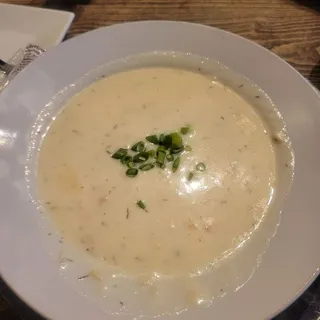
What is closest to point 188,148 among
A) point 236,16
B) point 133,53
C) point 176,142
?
point 176,142

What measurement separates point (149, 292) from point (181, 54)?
842 millimetres

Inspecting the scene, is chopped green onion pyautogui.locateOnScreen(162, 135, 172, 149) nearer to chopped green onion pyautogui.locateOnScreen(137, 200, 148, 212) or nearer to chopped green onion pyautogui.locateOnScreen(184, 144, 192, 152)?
chopped green onion pyautogui.locateOnScreen(184, 144, 192, 152)

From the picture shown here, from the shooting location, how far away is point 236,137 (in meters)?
1.48

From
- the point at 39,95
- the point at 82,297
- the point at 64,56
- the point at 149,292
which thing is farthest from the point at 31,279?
the point at 64,56

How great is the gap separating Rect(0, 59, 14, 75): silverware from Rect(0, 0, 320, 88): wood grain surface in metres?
0.30

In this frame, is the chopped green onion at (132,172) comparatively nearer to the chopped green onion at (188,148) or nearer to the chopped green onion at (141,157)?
the chopped green onion at (141,157)

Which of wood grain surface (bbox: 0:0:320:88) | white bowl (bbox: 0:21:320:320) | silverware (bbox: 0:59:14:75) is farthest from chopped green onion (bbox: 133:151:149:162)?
wood grain surface (bbox: 0:0:320:88)

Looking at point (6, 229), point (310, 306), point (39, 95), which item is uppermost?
point (39, 95)

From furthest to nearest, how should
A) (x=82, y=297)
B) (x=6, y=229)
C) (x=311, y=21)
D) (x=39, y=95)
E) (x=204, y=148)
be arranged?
(x=311, y=21)
(x=39, y=95)
(x=204, y=148)
(x=6, y=229)
(x=82, y=297)

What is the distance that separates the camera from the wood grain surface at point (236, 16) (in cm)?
186

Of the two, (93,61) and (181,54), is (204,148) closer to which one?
(181,54)

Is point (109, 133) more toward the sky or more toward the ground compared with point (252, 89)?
more toward the ground

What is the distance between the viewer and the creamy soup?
1.27 meters

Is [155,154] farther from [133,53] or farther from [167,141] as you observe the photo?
[133,53]
